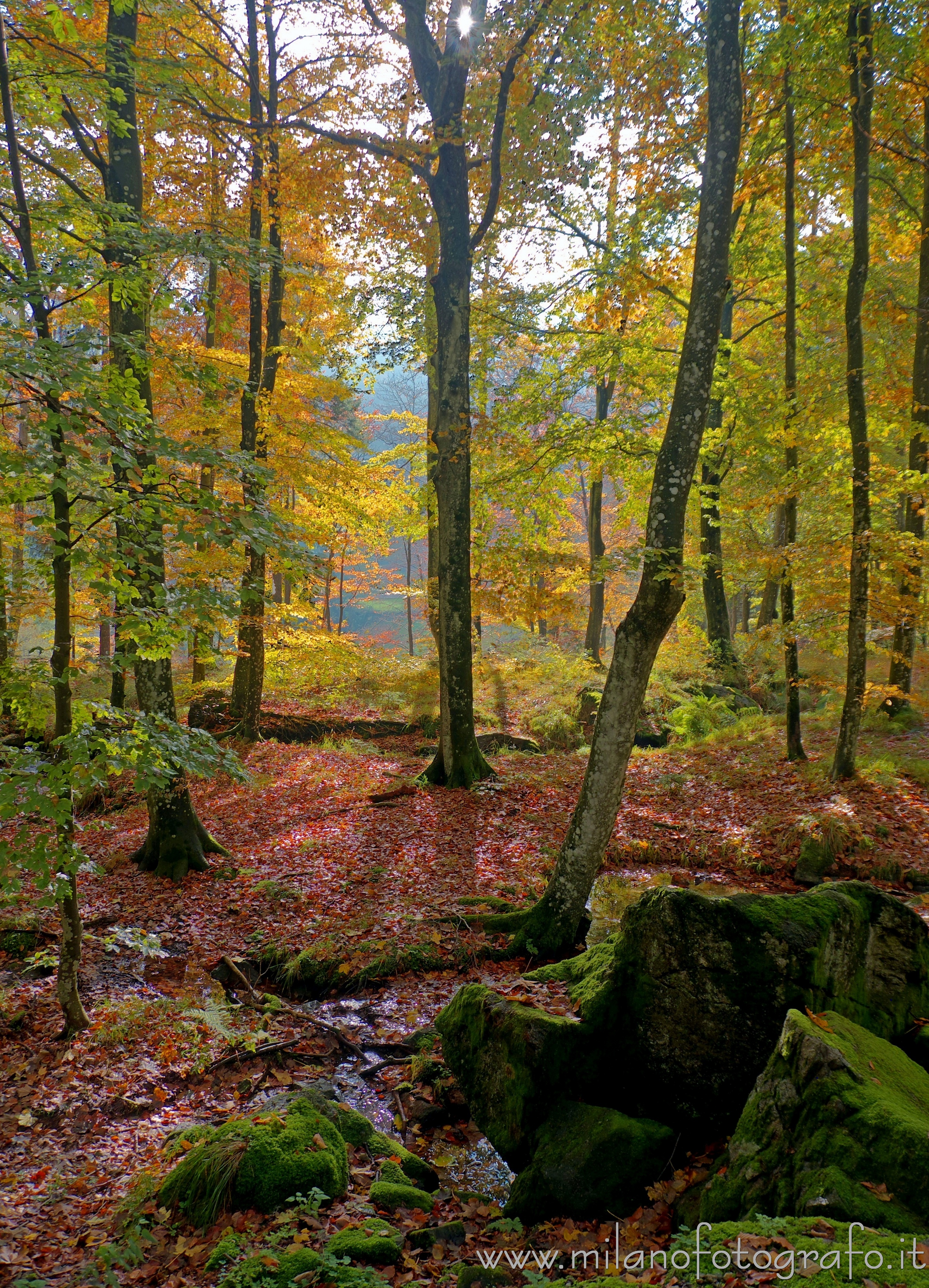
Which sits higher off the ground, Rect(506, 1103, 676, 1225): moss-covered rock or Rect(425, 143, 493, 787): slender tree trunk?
Rect(425, 143, 493, 787): slender tree trunk

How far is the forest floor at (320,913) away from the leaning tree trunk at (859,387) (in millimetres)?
1814

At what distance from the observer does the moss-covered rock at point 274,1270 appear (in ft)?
9.87

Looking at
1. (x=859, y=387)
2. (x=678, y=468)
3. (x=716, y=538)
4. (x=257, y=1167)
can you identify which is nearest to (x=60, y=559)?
(x=257, y=1167)

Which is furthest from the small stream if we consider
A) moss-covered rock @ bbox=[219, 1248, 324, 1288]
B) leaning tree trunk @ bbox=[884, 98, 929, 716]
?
leaning tree trunk @ bbox=[884, 98, 929, 716]

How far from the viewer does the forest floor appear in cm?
387

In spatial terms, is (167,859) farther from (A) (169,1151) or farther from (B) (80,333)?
(B) (80,333)

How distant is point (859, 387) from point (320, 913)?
10259 mm

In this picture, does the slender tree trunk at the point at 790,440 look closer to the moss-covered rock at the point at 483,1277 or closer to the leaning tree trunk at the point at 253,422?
the leaning tree trunk at the point at 253,422

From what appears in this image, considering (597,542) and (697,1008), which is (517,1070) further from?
(597,542)

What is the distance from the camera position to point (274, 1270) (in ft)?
10.2

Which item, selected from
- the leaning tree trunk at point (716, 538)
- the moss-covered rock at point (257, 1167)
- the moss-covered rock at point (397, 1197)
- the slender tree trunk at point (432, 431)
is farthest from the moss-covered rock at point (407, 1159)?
the leaning tree trunk at point (716, 538)

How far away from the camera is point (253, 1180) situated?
149 inches

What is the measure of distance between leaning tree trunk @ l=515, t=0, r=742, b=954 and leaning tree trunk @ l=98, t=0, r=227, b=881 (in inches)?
156

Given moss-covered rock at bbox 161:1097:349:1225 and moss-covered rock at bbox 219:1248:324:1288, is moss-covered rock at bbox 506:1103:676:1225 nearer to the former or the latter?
moss-covered rock at bbox 161:1097:349:1225
